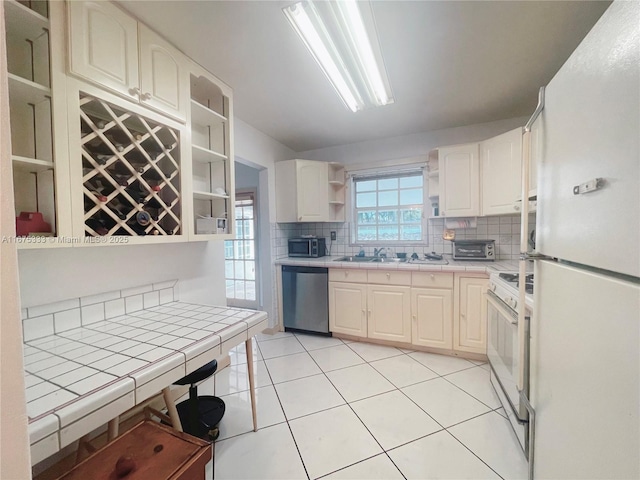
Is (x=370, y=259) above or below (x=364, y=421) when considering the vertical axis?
above

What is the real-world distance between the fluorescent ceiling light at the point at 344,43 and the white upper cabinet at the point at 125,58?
2.56ft

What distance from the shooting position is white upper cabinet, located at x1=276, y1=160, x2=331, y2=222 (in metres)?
3.19

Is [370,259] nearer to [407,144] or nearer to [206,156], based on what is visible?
[407,144]

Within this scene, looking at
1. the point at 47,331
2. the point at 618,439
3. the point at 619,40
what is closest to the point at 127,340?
the point at 47,331

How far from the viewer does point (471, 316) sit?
2.37m

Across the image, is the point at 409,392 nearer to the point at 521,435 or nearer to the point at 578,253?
the point at 521,435

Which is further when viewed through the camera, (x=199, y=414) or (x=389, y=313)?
(x=389, y=313)

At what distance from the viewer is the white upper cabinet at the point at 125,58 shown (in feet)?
3.65

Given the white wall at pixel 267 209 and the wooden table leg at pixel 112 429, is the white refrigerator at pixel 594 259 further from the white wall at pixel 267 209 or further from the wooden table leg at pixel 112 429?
the white wall at pixel 267 209

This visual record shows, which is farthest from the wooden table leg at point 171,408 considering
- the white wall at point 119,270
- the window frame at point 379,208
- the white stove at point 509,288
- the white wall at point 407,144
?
the white wall at point 407,144

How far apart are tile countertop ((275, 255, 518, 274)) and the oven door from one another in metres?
0.31

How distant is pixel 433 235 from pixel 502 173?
0.97m

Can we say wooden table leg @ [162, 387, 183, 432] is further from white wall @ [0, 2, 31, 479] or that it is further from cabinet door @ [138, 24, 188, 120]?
cabinet door @ [138, 24, 188, 120]

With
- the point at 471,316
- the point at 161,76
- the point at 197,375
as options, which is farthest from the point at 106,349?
the point at 471,316
